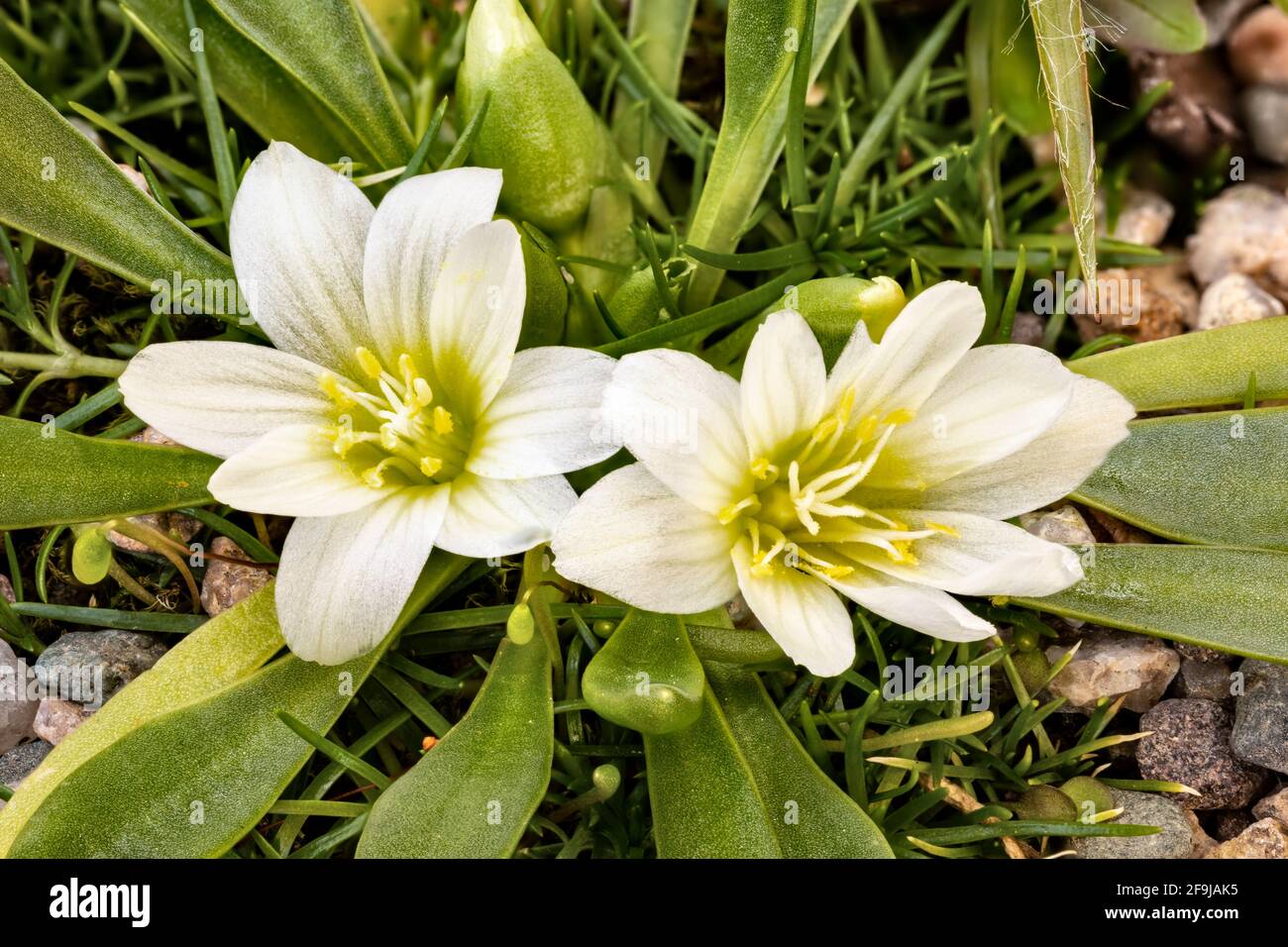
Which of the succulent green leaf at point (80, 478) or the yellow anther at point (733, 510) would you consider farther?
the succulent green leaf at point (80, 478)

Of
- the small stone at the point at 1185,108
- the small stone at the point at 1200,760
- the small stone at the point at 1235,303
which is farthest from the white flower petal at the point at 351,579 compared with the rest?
the small stone at the point at 1185,108

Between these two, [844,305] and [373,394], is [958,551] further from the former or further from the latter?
[373,394]

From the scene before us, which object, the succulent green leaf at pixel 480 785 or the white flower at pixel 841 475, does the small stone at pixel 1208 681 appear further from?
A: the succulent green leaf at pixel 480 785

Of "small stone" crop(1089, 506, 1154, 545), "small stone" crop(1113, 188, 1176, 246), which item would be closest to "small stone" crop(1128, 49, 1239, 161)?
"small stone" crop(1113, 188, 1176, 246)

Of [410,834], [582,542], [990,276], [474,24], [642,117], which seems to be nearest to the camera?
[582,542]

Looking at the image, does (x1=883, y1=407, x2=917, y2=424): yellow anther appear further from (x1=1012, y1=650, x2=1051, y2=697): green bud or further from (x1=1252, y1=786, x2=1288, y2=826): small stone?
(x1=1252, y1=786, x2=1288, y2=826): small stone
